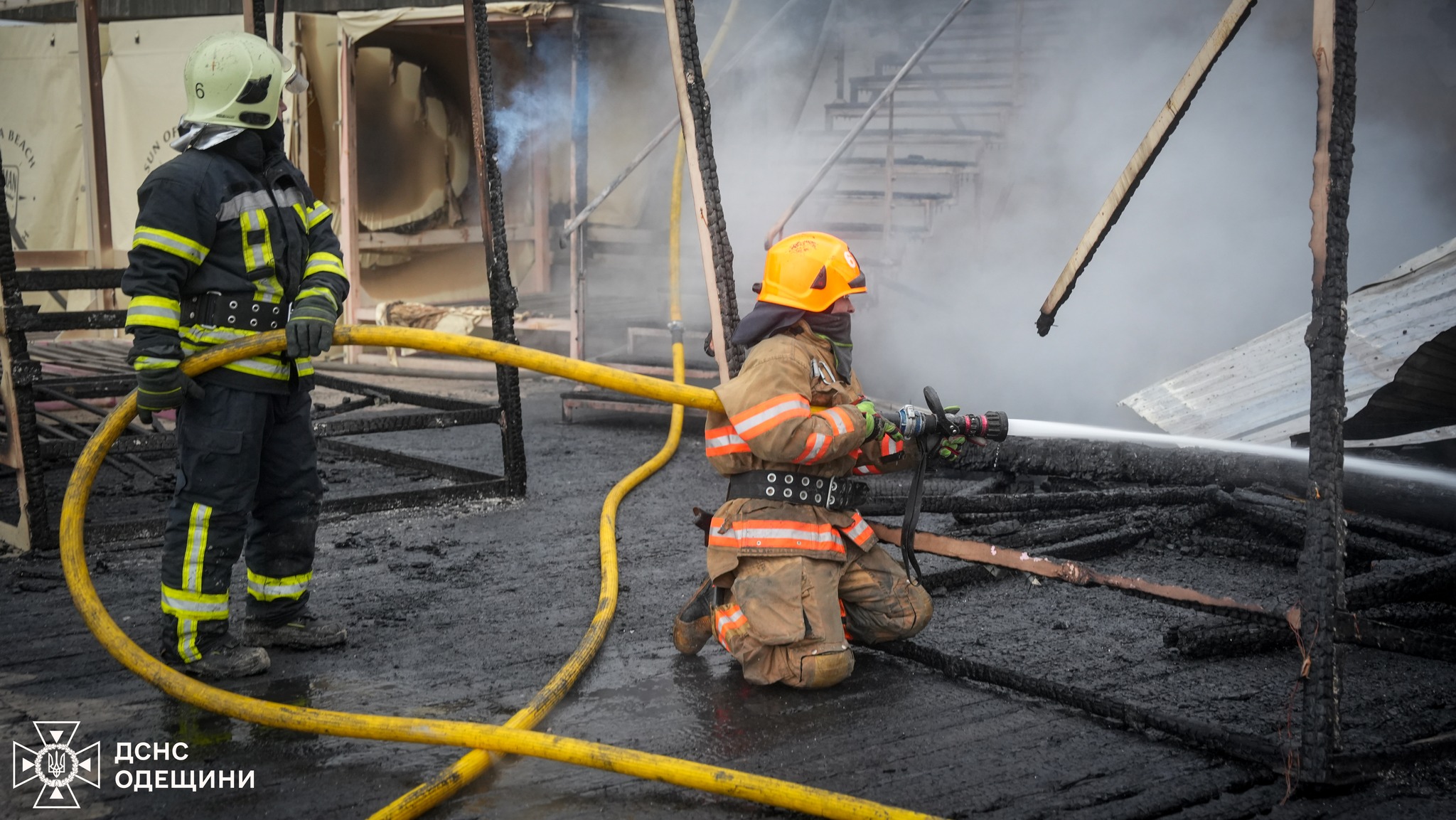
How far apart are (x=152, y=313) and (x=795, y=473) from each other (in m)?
1.91

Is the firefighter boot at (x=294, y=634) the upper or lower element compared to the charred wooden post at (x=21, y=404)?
lower

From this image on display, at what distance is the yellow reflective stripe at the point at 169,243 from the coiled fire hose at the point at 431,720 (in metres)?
0.28

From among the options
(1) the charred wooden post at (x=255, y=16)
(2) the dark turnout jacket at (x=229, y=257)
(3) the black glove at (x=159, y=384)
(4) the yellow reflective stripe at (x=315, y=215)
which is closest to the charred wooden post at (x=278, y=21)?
(1) the charred wooden post at (x=255, y=16)

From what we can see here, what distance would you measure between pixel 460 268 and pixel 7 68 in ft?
17.5

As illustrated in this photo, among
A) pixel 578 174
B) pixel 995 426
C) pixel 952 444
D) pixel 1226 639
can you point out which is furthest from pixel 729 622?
pixel 578 174

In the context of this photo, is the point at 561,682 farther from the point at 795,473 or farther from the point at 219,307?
the point at 219,307

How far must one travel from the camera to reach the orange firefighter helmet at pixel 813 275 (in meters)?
3.27

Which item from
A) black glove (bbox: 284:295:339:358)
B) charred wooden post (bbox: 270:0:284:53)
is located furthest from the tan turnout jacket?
charred wooden post (bbox: 270:0:284:53)

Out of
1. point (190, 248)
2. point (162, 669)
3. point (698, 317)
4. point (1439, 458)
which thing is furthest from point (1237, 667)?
point (698, 317)

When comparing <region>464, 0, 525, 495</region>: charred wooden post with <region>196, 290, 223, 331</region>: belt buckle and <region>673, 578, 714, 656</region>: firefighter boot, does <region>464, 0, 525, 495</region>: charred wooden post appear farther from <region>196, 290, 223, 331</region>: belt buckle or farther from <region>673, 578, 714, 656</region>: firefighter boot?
<region>673, 578, 714, 656</region>: firefighter boot

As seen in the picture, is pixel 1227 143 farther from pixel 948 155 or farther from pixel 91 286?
pixel 91 286

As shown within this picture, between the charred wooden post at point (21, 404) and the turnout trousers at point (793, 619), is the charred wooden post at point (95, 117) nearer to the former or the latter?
the charred wooden post at point (21, 404)

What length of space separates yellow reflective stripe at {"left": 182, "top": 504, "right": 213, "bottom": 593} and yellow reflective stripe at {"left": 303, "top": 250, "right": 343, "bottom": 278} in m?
0.81

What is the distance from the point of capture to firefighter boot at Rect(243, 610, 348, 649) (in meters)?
3.60
